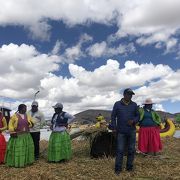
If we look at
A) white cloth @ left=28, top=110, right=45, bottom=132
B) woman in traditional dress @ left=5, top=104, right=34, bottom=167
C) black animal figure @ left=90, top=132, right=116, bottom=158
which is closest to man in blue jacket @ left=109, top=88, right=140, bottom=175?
black animal figure @ left=90, top=132, right=116, bottom=158

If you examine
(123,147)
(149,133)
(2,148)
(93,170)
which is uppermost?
(149,133)

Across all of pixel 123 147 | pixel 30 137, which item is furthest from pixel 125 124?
pixel 30 137

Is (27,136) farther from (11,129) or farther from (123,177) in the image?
(123,177)

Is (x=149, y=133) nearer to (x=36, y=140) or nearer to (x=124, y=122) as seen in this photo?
(x=124, y=122)

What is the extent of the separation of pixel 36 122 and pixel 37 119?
126mm

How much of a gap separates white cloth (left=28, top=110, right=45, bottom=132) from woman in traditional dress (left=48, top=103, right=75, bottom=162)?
2.23 feet

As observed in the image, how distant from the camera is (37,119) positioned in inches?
495

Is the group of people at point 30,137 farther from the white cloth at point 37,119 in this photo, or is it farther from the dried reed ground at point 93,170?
the dried reed ground at point 93,170

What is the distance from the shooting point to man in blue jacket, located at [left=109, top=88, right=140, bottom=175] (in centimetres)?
947

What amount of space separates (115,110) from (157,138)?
368 centimetres

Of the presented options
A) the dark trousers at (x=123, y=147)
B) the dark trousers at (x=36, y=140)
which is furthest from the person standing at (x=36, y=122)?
the dark trousers at (x=123, y=147)

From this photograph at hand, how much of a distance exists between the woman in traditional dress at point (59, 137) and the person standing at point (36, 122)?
0.69 m

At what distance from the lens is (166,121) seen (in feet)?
75.4

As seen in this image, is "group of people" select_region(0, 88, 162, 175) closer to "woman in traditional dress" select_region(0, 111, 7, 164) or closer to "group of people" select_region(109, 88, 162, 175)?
"woman in traditional dress" select_region(0, 111, 7, 164)
